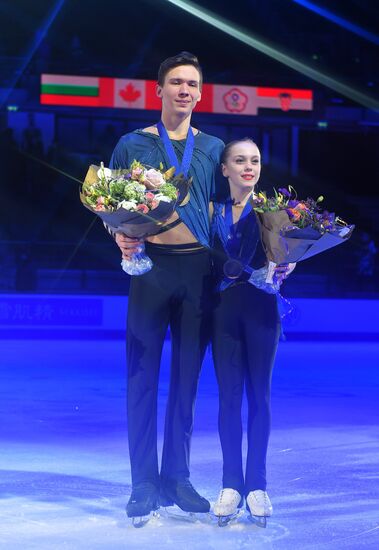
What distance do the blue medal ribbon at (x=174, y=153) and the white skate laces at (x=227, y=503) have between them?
125 centimetres

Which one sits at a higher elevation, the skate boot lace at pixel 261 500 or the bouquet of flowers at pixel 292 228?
the bouquet of flowers at pixel 292 228

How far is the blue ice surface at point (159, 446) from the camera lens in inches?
137

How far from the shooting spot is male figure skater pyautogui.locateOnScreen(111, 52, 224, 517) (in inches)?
145

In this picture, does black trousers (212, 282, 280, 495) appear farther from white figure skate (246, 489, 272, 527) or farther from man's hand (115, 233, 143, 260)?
man's hand (115, 233, 143, 260)

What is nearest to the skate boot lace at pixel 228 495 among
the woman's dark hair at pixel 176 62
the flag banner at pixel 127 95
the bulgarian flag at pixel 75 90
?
the woman's dark hair at pixel 176 62

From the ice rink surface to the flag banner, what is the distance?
9.91 meters

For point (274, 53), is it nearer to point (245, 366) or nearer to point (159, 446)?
point (159, 446)

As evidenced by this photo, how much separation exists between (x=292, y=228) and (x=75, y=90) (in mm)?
15056

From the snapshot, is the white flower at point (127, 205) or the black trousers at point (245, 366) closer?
the white flower at point (127, 205)

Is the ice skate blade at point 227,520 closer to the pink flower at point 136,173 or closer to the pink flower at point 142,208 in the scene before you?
the pink flower at point 142,208

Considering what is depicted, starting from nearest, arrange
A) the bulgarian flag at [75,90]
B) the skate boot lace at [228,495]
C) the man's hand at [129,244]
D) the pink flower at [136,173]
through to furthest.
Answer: the pink flower at [136,173]
the man's hand at [129,244]
the skate boot lace at [228,495]
the bulgarian flag at [75,90]

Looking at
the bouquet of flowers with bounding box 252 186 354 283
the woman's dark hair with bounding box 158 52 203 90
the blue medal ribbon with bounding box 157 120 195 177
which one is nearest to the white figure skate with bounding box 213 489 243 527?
the bouquet of flowers with bounding box 252 186 354 283

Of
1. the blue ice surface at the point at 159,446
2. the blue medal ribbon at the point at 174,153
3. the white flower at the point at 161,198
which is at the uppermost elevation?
the blue medal ribbon at the point at 174,153

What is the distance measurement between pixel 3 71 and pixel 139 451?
15626mm
